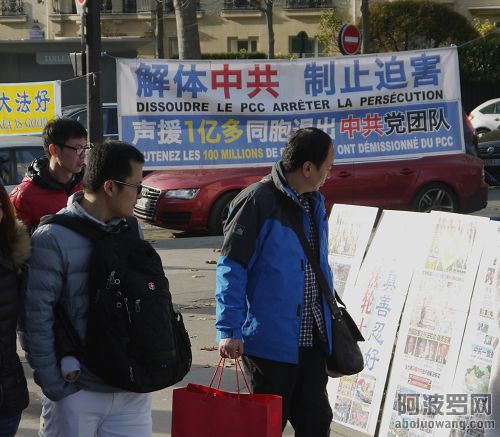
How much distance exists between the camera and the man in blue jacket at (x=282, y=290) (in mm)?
4492

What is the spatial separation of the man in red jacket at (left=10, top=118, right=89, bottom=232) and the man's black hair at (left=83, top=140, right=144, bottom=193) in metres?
1.73

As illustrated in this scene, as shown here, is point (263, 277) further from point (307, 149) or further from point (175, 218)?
point (175, 218)

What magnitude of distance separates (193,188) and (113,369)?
34.6ft

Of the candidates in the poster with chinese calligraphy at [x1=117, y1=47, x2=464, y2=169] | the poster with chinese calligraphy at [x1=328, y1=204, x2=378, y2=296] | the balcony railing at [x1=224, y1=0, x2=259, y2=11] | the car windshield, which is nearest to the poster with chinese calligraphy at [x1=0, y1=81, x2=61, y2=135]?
the poster with chinese calligraphy at [x1=117, y1=47, x2=464, y2=169]

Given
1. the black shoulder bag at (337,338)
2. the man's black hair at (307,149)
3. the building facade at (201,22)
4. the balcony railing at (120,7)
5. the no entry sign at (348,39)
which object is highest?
the balcony railing at (120,7)

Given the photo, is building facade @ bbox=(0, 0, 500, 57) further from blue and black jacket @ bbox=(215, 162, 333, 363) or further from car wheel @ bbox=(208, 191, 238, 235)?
blue and black jacket @ bbox=(215, 162, 333, 363)

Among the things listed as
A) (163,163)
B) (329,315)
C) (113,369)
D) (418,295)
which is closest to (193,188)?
(163,163)

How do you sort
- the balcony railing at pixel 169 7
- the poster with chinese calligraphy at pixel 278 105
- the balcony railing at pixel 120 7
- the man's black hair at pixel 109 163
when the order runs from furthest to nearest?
the balcony railing at pixel 120 7 < the balcony railing at pixel 169 7 < the poster with chinese calligraphy at pixel 278 105 < the man's black hair at pixel 109 163

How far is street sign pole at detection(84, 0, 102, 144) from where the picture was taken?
13.0m

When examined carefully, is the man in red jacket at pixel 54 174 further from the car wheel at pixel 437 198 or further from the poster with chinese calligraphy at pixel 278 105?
the car wheel at pixel 437 198

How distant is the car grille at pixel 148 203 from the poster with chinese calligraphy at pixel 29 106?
165 cm

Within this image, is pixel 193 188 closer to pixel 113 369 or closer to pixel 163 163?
pixel 163 163

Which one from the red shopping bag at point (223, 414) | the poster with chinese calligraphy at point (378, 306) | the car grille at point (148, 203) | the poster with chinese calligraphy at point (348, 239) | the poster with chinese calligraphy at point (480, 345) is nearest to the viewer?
the red shopping bag at point (223, 414)

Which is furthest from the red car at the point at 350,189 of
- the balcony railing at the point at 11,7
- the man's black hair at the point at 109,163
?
the balcony railing at the point at 11,7
